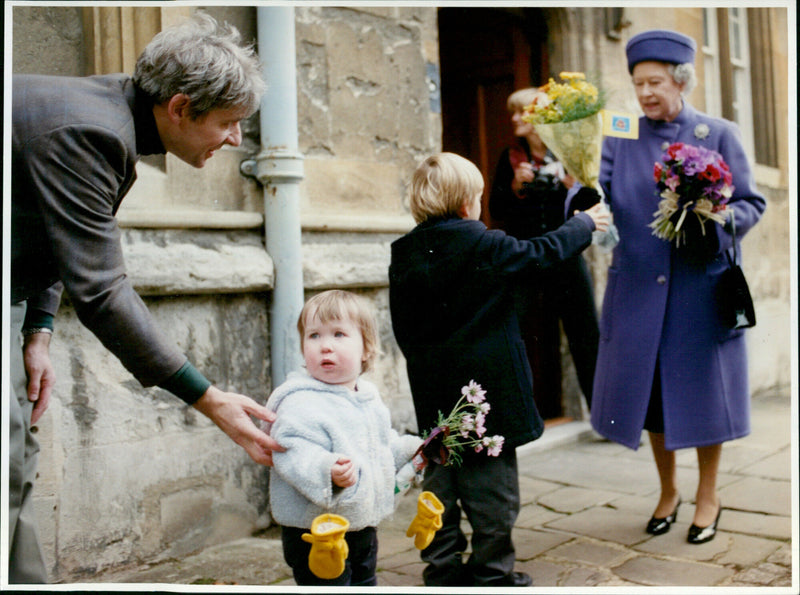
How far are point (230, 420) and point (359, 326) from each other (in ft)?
1.32

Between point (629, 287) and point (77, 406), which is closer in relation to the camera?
point (77, 406)

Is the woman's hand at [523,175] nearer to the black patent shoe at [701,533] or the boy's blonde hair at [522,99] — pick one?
the boy's blonde hair at [522,99]

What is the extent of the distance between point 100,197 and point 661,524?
250 centimetres

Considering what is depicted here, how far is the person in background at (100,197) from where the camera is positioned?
6.34 feet

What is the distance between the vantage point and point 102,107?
6.51ft

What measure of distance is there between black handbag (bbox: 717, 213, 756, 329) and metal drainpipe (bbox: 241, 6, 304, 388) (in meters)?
1.61

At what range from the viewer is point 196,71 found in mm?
2096

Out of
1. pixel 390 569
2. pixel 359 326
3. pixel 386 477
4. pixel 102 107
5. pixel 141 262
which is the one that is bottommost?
pixel 390 569

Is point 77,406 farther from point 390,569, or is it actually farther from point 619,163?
point 619,163

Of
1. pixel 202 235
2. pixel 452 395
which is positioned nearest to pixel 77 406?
pixel 202 235

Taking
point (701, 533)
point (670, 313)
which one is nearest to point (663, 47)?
point (670, 313)

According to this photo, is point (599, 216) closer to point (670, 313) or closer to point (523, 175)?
point (670, 313)

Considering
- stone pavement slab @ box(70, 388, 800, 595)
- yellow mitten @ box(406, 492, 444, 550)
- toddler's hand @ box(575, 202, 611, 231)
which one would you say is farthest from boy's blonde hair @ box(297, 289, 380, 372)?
toddler's hand @ box(575, 202, 611, 231)

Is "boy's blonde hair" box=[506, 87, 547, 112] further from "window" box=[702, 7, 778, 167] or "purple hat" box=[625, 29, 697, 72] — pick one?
"window" box=[702, 7, 778, 167]
